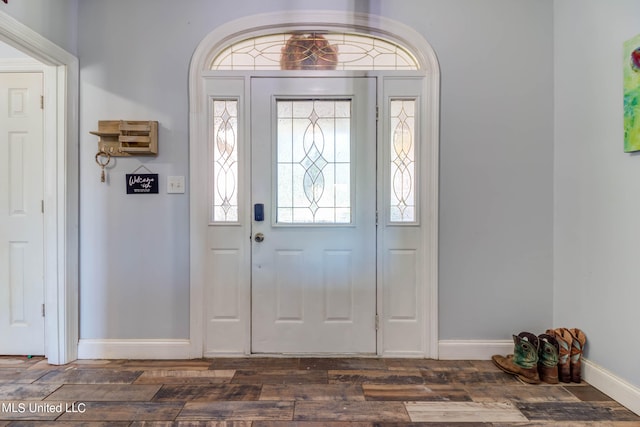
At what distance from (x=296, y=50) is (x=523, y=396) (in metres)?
2.61

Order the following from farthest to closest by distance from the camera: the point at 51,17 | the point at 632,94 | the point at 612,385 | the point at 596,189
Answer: the point at 51,17
the point at 596,189
the point at 612,385
the point at 632,94

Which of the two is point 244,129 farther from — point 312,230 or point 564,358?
point 564,358

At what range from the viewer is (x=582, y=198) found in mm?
2055

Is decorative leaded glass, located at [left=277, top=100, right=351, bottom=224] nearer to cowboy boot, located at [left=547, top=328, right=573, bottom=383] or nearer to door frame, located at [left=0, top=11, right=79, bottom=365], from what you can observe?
door frame, located at [left=0, top=11, right=79, bottom=365]

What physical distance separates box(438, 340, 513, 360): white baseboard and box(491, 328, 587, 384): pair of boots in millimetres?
226

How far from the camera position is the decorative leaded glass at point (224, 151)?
7.66 ft

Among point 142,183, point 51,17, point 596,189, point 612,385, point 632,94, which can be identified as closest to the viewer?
point 632,94

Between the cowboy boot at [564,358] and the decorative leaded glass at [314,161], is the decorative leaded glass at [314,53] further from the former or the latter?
the cowboy boot at [564,358]

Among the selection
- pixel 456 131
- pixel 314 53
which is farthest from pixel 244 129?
pixel 456 131

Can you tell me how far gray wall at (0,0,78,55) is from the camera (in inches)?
74.7

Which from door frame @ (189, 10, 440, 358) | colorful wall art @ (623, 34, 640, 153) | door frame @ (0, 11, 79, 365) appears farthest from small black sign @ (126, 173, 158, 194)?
colorful wall art @ (623, 34, 640, 153)

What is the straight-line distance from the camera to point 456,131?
228cm

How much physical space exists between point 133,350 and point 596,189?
3.15 m
